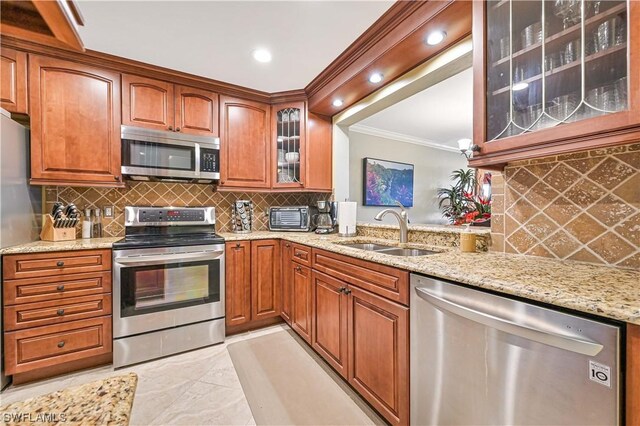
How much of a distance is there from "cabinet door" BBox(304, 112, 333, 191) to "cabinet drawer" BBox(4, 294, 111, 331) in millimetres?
1969

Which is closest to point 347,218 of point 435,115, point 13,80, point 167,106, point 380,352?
point 380,352

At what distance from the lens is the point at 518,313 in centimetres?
88

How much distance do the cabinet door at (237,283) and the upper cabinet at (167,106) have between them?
3.83ft

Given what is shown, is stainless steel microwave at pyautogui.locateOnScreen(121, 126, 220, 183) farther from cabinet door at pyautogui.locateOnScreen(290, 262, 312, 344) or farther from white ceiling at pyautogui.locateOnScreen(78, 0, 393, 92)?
cabinet door at pyautogui.locateOnScreen(290, 262, 312, 344)

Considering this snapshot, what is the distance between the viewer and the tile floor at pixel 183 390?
5.04 ft

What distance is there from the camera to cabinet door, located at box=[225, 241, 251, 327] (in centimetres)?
242

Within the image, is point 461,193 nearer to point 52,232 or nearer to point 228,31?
point 228,31

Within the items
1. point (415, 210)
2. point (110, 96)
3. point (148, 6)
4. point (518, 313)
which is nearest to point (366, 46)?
point (148, 6)

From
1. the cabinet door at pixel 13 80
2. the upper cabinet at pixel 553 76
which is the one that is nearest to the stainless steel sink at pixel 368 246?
the upper cabinet at pixel 553 76

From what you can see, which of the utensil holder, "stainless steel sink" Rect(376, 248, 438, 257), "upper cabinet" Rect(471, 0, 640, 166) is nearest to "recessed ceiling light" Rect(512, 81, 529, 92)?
"upper cabinet" Rect(471, 0, 640, 166)

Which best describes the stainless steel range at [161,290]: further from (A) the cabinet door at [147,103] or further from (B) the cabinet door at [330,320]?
(B) the cabinet door at [330,320]

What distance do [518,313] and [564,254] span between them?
0.69 meters

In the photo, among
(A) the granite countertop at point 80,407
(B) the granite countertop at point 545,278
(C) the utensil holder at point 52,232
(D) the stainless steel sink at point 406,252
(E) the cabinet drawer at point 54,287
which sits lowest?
(E) the cabinet drawer at point 54,287

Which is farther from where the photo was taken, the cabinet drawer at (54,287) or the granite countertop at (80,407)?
the cabinet drawer at (54,287)
